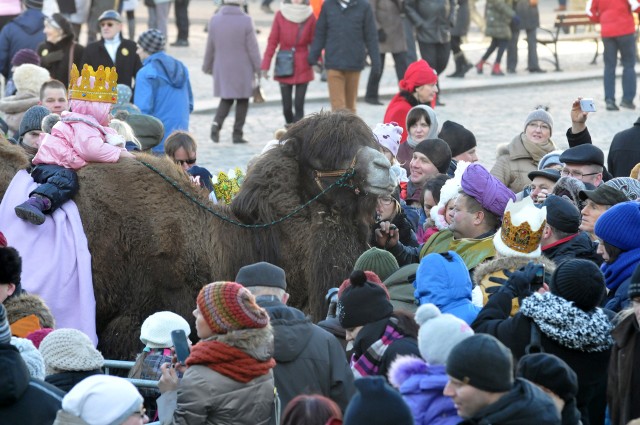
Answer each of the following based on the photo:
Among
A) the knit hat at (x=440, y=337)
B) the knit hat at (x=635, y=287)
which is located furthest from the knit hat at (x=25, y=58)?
the knit hat at (x=440, y=337)

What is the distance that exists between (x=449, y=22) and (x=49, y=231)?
1511 centimetres

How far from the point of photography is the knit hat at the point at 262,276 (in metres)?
6.47

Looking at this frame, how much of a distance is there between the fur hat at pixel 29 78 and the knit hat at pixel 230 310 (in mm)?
8235

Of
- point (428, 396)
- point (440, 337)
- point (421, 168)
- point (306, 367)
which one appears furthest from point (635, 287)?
point (421, 168)

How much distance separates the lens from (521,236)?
7.21 meters

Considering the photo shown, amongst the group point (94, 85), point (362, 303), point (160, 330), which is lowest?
point (160, 330)

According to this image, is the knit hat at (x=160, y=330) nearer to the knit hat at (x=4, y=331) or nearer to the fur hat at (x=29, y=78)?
the knit hat at (x=4, y=331)

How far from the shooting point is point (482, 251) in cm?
788

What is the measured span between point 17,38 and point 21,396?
13.1 m

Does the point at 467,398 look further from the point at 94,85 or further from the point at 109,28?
the point at 109,28

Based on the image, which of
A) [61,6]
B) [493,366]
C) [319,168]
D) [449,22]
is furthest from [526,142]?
[61,6]

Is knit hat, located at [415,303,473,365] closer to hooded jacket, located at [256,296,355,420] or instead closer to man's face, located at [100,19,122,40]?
hooded jacket, located at [256,296,355,420]

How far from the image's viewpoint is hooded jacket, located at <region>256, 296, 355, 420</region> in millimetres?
6012

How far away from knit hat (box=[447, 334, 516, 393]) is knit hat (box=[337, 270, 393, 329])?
1.17m
